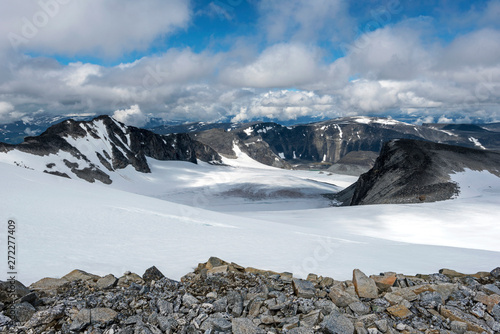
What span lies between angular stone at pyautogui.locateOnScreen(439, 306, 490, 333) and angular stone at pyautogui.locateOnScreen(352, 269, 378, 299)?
4.33ft

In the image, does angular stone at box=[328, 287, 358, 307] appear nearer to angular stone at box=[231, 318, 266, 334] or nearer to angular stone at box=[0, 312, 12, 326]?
angular stone at box=[231, 318, 266, 334]

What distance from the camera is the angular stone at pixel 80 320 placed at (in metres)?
5.38

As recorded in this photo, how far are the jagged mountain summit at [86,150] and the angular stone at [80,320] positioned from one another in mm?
66040

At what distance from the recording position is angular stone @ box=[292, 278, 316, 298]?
681 cm

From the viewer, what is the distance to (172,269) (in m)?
9.07

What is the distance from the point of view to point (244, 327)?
18.5 feet

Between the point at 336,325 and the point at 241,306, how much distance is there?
1.96 metres

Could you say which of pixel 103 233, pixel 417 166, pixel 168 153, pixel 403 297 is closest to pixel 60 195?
pixel 103 233

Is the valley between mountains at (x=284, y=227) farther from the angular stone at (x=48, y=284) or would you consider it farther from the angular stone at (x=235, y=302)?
the angular stone at (x=235, y=302)

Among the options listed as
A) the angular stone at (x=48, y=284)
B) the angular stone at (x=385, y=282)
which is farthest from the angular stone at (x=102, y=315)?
the angular stone at (x=385, y=282)

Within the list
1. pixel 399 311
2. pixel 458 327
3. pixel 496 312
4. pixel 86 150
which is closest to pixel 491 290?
pixel 496 312

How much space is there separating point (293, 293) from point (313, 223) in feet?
55.5

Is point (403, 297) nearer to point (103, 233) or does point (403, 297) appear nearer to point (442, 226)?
point (103, 233)

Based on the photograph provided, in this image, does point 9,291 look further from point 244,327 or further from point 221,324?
point 244,327
